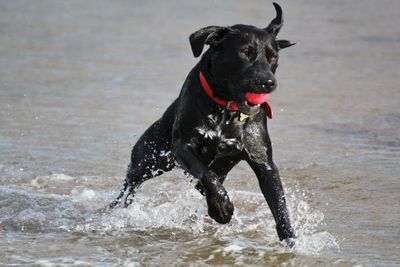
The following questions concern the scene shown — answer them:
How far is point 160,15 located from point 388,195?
11.5m

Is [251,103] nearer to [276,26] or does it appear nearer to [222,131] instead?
[222,131]

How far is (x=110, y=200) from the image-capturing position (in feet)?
23.6

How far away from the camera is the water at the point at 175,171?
19.1ft

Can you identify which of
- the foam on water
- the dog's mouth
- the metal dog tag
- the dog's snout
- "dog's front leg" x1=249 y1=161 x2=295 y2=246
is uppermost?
the dog's snout

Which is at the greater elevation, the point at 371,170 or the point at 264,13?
the point at 264,13

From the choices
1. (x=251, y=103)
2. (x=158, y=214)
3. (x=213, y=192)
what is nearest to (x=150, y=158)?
(x=158, y=214)

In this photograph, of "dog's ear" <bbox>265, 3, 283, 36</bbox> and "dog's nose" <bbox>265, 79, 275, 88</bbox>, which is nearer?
"dog's nose" <bbox>265, 79, 275, 88</bbox>

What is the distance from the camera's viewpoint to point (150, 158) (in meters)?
6.63

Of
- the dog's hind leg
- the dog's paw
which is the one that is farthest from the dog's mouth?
the dog's hind leg

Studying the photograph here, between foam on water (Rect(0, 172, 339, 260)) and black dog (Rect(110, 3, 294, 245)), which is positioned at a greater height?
black dog (Rect(110, 3, 294, 245))

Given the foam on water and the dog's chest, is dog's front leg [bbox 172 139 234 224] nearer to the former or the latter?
the dog's chest

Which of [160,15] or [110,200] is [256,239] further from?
[160,15]

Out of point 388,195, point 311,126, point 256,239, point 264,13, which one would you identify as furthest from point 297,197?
point 264,13

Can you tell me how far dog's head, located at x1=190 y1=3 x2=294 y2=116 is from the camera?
549 centimetres
